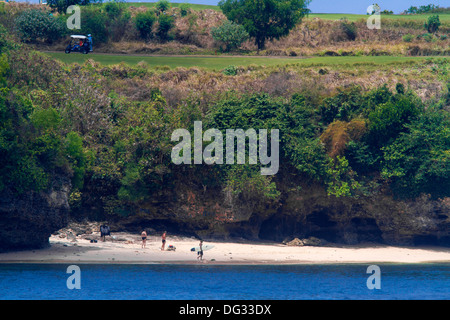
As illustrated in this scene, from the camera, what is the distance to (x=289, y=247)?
143 ft

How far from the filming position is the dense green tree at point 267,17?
262 feet

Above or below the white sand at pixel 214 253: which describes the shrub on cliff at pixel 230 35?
above

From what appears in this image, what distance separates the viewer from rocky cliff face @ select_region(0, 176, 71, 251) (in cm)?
3528

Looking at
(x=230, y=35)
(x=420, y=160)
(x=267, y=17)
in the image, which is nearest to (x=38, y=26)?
(x=230, y=35)

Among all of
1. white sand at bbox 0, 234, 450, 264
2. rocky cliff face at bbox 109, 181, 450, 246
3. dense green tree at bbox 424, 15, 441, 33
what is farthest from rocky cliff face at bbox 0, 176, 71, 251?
dense green tree at bbox 424, 15, 441, 33

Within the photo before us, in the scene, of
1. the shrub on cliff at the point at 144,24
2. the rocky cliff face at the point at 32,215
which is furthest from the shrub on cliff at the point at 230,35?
the rocky cliff face at the point at 32,215

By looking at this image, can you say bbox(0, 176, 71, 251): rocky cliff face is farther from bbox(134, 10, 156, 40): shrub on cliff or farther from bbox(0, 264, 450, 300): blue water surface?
bbox(134, 10, 156, 40): shrub on cliff

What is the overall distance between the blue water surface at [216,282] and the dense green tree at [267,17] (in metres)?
47.9

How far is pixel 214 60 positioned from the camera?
70438mm

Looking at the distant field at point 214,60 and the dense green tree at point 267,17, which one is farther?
the dense green tree at point 267,17

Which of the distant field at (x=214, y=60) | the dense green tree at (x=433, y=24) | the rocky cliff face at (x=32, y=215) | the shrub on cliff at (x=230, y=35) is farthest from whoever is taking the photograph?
the dense green tree at (x=433, y=24)

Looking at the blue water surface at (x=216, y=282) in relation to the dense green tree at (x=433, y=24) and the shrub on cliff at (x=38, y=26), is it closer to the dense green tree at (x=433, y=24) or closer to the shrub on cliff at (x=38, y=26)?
the shrub on cliff at (x=38, y=26)

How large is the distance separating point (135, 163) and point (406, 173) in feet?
63.1
